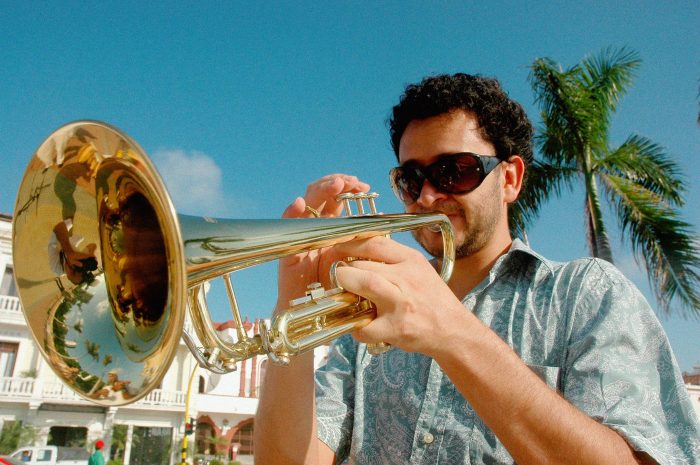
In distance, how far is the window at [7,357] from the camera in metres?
21.1

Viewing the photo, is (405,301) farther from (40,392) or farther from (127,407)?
(127,407)

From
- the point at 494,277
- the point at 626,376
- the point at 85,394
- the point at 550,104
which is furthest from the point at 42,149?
the point at 550,104

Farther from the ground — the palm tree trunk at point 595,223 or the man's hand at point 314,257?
the palm tree trunk at point 595,223

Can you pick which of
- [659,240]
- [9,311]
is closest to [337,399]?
[659,240]

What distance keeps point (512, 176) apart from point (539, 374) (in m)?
1.08

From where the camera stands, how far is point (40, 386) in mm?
21406

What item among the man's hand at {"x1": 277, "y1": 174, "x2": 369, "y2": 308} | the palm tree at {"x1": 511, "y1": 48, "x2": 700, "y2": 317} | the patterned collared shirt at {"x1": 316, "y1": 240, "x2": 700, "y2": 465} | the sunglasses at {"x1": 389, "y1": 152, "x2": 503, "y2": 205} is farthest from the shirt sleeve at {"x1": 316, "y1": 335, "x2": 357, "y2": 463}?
the palm tree at {"x1": 511, "y1": 48, "x2": 700, "y2": 317}

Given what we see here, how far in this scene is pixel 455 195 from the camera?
7.45ft

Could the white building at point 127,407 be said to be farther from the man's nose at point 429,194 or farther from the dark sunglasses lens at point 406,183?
the man's nose at point 429,194

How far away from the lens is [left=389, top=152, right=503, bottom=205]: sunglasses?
227 centimetres

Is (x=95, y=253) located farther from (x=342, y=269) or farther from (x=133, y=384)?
(x=342, y=269)

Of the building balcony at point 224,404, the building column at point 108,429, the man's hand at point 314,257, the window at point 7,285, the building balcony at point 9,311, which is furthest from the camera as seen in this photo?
the building balcony at point 224,404

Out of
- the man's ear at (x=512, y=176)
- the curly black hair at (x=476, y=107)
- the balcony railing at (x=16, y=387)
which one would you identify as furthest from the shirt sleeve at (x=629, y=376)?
the balcony railing at (x=16, y=387)

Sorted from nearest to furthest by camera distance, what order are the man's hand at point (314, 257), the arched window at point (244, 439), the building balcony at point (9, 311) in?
the man's hand at point (314, 257), the building balcony at point (9, 311), the arched window at point (244, 439)
